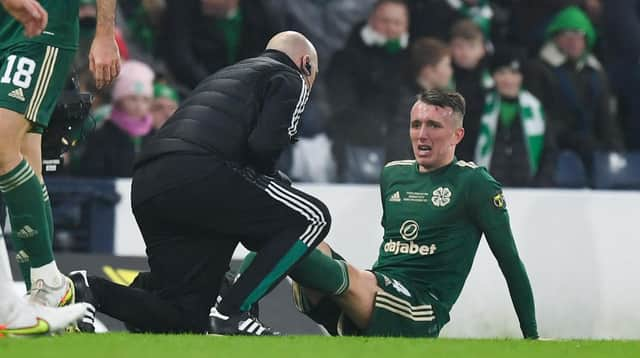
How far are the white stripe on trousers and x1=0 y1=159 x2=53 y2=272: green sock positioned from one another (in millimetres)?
942

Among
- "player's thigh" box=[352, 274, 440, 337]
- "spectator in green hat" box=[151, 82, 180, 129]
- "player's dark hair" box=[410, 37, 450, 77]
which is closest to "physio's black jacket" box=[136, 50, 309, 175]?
"player's thigh" box=[352, 274, 440, 337]

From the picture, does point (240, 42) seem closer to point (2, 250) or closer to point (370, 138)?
point (370, 138)

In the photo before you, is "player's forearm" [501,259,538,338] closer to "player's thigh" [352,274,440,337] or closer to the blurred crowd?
"player's thigh" [352,274,440,337]

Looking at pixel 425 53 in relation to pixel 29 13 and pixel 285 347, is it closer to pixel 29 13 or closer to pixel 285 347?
pixel 29 13

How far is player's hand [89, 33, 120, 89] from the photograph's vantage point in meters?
5.61

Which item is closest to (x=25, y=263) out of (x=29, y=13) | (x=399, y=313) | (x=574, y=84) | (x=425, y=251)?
(x=29, y=13)

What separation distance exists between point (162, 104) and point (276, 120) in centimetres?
358

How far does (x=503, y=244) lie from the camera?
6.38 m

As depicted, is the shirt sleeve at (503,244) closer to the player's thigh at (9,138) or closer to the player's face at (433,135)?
the player's face at (433,135)

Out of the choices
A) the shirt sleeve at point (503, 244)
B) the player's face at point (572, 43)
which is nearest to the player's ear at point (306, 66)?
the shirt sleeve at point (503, 244)

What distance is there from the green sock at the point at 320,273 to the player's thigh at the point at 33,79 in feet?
3.75

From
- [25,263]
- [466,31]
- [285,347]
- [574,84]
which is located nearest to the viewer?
[285,347]

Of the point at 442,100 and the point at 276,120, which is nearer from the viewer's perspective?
the point at 276,120

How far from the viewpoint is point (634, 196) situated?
8195 mm
